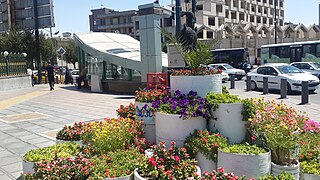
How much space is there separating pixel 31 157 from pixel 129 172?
153 cm

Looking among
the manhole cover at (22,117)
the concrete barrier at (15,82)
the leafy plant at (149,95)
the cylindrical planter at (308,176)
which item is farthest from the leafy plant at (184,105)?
the concrete barrier at (15,82)

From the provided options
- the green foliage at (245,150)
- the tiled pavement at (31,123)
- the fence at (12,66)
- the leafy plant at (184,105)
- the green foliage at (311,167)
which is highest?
the fence at (12,66)

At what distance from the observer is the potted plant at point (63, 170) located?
3.53 metres

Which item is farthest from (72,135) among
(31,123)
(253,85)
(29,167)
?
(253,85)

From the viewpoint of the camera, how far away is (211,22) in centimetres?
6053

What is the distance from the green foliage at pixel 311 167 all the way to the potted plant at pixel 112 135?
2315mm

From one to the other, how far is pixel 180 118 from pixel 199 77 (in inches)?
33.3

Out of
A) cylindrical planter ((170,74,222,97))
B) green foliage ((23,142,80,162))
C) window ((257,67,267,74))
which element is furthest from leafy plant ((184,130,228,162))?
window ((257,67,267,74))

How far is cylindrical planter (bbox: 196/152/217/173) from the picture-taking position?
4145 mm

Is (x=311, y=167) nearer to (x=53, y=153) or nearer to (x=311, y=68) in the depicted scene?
(x=53, y=153)

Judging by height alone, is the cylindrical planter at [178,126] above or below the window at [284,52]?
below

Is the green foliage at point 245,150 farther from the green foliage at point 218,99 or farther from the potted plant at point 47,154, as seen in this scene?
the potted plant at point 47,154

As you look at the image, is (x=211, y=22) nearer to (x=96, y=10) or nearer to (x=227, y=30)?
(x=227, y=30)

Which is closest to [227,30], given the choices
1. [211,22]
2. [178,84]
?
[211,22]
